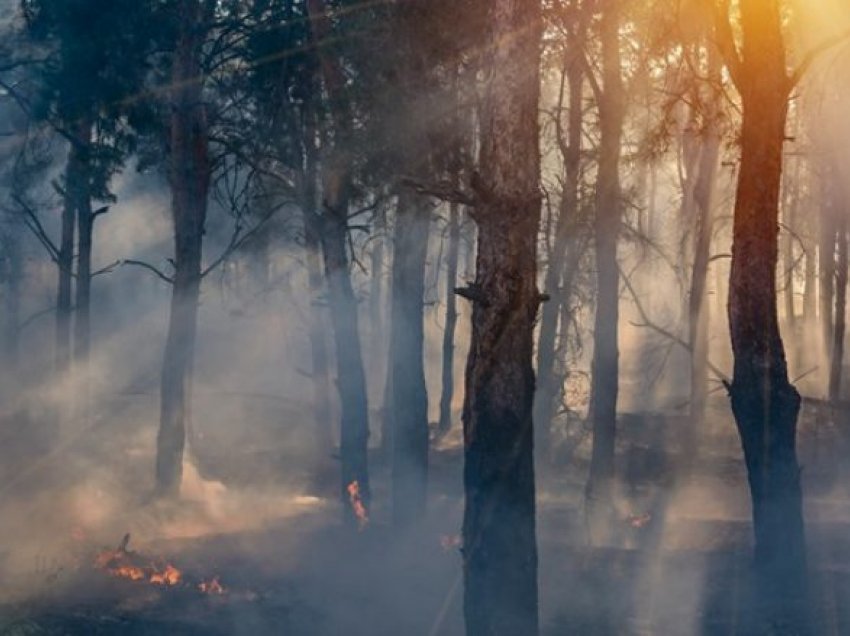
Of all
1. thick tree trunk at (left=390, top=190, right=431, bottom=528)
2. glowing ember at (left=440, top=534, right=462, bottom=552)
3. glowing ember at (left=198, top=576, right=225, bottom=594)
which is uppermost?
thick tree trunk at (left=390, top=190, right=431, bottom=528)

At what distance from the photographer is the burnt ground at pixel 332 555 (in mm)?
13297

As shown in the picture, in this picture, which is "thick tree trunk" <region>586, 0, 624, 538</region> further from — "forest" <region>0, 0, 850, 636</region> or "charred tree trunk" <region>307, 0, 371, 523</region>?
Result: "charred tree trunk" <region>307, 0, 371, 523</region>

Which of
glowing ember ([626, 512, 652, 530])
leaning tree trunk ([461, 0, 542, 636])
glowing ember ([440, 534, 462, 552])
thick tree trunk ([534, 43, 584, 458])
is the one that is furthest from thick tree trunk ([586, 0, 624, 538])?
leaning tree trunk ([461, 0, 542, 636])

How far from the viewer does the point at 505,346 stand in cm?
1016

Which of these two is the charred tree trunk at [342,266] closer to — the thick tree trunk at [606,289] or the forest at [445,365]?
the forest at [445,365]

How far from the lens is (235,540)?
1817 cm

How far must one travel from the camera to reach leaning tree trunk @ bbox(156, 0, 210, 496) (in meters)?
19.9

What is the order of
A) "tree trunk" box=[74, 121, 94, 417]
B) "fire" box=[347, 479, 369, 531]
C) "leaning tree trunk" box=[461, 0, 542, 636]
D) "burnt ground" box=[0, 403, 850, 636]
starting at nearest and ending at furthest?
1. "leaning tree trunk" box=[461, 0, 542, 636]
2. "burnt ground" box=[0, 403, 850, 636]
3. "fire" box=[347, 479, 369, 531]
4. "tree trunk" box=[74, 121, 94, 417]

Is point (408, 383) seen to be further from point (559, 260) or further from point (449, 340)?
point (449, 340)

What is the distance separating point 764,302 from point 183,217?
11.2 m

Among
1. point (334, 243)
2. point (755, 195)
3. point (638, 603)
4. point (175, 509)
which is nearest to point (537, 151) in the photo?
point (755, 195)

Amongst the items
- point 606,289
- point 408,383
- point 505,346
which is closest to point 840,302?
point 606,289

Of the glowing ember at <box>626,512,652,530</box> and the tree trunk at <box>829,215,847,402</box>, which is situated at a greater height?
the tree trunk at <box>829,215,847,402</box>

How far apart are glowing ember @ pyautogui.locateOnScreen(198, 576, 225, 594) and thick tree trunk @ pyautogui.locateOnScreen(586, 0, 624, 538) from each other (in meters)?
7.31
